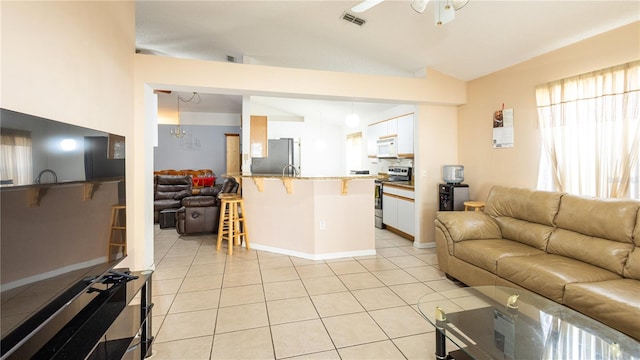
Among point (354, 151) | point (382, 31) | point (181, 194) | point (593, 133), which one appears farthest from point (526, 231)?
point (181, 194)

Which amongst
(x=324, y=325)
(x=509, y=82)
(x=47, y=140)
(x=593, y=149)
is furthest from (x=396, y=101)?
(x=47, y=140)

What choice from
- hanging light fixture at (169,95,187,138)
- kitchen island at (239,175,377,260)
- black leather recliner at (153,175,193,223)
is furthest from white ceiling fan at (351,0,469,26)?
hanging light fixture at (169,95,187,138)

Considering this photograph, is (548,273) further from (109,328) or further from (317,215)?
(109,328)

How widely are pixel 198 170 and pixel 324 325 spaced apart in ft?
22.5

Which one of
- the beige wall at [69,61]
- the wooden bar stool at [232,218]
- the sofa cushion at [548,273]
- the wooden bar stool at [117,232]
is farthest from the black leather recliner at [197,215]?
the sofa cushion at [548,273]

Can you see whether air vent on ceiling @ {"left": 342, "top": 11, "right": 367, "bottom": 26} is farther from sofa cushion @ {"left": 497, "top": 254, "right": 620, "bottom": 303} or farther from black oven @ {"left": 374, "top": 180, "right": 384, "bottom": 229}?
black oven @ {"left": 374, "top": 180, "right": 384, "bottom": 229}

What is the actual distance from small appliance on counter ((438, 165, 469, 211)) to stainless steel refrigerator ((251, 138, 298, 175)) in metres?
3.67

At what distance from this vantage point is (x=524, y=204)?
3.04m

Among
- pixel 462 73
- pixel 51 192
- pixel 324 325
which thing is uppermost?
pixel 462 73

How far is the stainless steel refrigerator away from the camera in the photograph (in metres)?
6.54

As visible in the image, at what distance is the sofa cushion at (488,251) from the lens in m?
2.63

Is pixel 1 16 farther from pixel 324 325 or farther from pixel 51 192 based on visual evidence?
pixel 324 325

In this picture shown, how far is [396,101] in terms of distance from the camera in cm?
415

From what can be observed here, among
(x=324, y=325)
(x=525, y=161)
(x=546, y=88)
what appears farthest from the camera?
(x=525, y=161)
